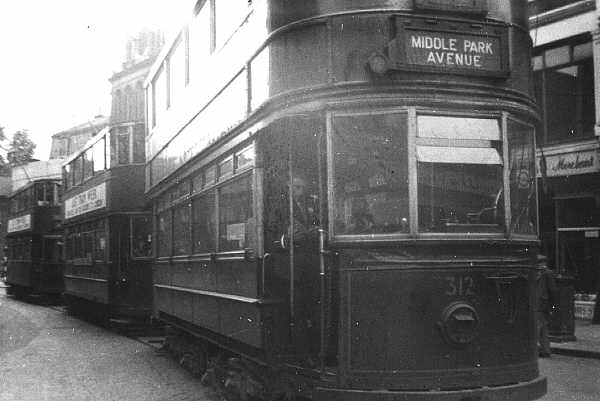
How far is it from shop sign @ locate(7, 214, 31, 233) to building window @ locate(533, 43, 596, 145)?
15983 millimetres

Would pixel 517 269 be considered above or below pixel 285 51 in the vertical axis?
below

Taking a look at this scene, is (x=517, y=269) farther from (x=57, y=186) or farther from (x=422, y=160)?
(x=57, y=186)

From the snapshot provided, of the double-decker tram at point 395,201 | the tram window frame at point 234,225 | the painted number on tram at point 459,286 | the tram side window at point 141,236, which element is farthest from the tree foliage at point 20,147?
the painted number on tram at point 459,286

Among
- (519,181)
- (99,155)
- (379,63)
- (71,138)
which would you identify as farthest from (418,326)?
(71,138)

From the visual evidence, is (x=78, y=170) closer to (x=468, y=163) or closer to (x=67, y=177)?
(x=67, y=177)

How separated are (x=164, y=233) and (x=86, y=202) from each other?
731cm

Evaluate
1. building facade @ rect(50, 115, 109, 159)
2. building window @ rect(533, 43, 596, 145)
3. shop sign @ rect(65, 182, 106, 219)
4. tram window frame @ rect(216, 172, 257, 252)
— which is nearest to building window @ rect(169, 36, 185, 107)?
tram window frame @ rect(216, 172, 257, 252)

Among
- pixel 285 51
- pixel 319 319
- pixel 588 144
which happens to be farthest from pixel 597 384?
pixel 588 144

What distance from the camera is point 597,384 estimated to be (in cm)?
833

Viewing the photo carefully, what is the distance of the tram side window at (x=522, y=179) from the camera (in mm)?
5238

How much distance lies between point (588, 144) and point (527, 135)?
34.8 feet

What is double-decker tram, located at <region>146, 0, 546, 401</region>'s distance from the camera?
16.4ft

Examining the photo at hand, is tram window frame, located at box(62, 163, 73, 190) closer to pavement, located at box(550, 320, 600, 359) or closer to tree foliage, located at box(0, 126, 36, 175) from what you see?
pavement, located at box(550, 320, 600, 359)

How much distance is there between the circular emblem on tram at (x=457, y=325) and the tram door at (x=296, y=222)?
0.86m
